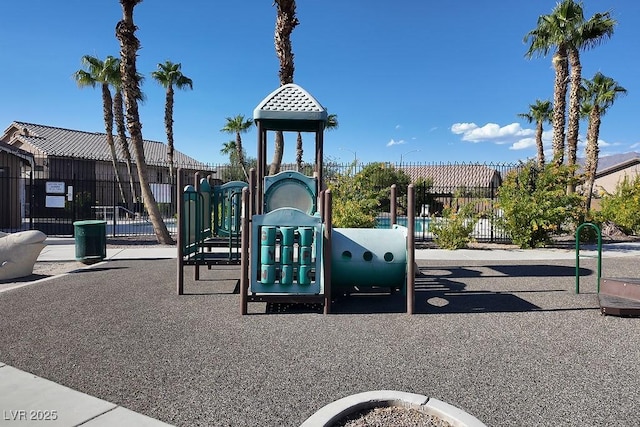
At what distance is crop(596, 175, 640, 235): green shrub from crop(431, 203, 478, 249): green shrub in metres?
6.68

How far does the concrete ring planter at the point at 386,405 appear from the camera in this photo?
305 centimetres

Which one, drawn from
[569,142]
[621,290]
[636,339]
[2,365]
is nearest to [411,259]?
[636,339]

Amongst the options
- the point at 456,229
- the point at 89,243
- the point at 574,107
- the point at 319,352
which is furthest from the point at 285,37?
the point at 319,352

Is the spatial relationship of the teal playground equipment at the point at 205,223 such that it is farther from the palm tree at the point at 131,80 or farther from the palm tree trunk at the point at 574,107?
the palm tree trunk at the point at 574,107

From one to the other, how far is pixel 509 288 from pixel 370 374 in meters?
4.97

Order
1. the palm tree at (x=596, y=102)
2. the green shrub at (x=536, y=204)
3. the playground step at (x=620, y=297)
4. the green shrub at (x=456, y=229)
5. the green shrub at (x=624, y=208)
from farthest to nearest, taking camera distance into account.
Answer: the palm tree at (x=596, y=102), the green shrub at (x=624, y=208), the green shrub at (x=456, y=229), the green shrub at (x=536, y=204), the playground step at (x=620, y=297)

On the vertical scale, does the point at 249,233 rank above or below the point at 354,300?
above

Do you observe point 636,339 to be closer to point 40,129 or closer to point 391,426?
point 391,426

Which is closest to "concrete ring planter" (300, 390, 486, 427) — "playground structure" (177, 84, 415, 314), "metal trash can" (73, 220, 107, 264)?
"playground structure" (177, 84, 415, 314)

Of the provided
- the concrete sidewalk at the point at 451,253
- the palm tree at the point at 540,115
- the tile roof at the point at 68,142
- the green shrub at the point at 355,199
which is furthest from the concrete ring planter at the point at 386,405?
the palm tree at the point at 540,115

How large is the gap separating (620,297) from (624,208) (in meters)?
14.2

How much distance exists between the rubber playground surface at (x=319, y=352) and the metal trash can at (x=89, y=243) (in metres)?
2.60

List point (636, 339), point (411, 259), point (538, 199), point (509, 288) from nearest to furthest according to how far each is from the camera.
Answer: point (636, 339)
point (411, 259)
point (509, 288)
point (538, 199)

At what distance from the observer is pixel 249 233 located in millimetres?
6184
